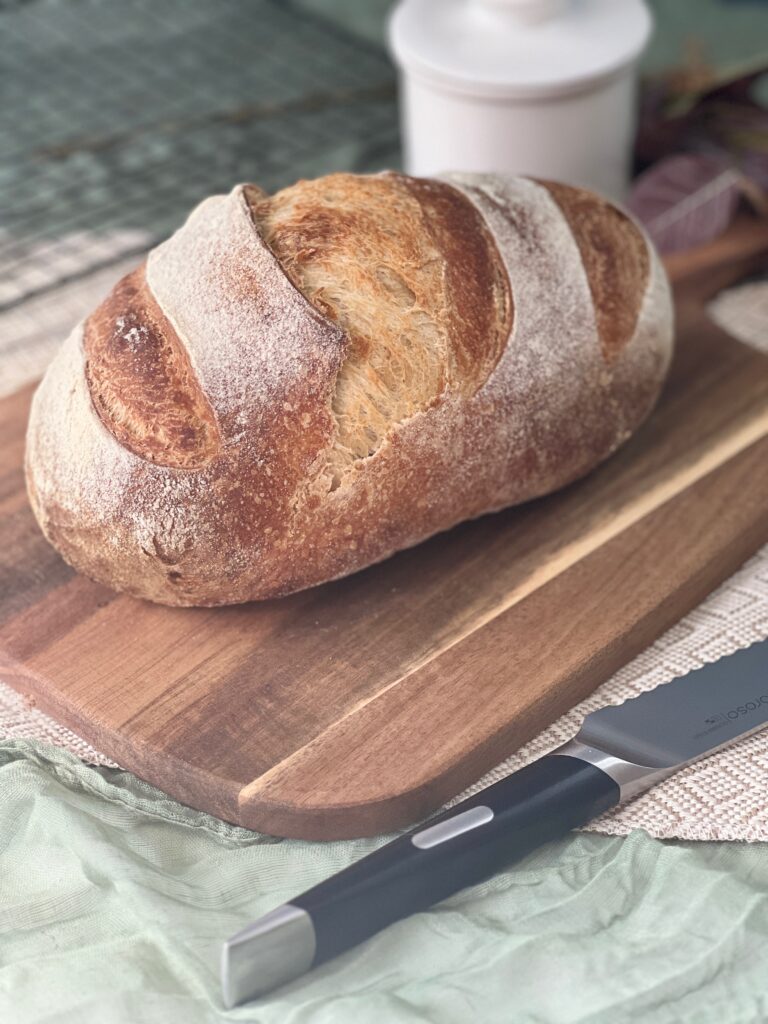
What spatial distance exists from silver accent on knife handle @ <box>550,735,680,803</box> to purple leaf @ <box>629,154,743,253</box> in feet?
3.78

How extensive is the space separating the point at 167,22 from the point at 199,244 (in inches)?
69.7

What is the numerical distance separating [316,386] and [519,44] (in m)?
0.95

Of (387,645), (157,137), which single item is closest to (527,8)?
(157,137)

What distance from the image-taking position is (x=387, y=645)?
152 cm

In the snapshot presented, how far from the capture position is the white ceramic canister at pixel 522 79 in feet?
6.75

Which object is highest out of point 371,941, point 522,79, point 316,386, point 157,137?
point 522,79

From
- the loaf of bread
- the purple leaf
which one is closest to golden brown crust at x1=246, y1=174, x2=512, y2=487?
the loaf of bread

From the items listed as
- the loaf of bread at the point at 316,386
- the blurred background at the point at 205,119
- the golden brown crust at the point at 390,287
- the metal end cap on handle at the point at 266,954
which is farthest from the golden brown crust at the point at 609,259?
the metal end cap on handle at the point at 266,954

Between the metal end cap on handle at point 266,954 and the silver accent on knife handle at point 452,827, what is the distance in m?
0.14

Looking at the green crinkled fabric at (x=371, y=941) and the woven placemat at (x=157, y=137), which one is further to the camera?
the woven placemat at (x=157, y=137)

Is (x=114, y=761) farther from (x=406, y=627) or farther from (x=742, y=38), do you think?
(x=742, y=38)

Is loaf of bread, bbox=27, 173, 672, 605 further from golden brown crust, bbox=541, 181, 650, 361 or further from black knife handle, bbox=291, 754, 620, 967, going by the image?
black knife handle, bbox=291, 754, 620, 967

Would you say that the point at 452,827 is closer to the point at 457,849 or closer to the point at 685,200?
the point at 457,849

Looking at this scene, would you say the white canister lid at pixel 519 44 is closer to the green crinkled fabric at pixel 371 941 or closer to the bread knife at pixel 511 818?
the bread knife at pixel 511 818
